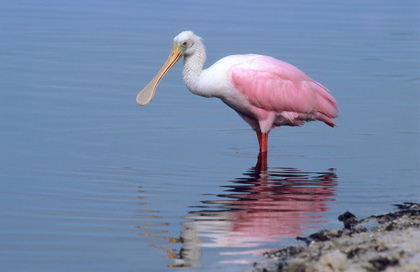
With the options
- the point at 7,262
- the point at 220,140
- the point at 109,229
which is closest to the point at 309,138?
the point at 220,140

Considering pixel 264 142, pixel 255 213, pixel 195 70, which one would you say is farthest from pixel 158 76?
pixel 255 213

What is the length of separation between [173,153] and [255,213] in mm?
2822

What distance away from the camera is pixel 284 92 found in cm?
1135

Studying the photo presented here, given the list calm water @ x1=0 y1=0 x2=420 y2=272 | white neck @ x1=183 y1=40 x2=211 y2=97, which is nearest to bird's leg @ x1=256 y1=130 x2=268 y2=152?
calm water @ x1=0 y1=0 x2=420 y2=272

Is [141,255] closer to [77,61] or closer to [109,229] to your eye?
[109,229]

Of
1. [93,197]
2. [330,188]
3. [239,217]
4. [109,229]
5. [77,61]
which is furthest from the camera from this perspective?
[77,61]

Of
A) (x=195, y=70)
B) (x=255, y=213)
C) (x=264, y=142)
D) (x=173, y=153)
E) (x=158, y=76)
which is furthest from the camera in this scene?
(x=158, y=76)

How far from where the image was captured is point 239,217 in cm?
818

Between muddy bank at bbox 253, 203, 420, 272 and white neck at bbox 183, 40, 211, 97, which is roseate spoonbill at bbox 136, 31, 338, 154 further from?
muddy bank at bbox 253, 203, 420, 272

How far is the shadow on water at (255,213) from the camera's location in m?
7.11

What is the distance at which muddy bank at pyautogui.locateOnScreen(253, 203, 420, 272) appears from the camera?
5742 mm

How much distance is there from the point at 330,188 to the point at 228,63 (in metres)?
2.25

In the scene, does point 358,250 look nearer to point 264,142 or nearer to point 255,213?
point 255,213

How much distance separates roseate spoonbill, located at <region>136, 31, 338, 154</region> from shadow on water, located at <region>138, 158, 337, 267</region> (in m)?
0.91
